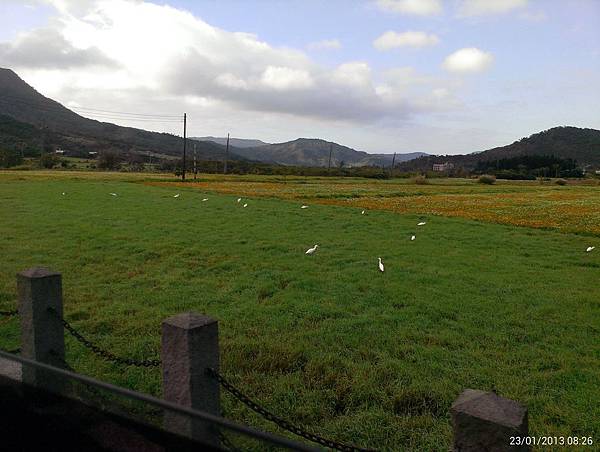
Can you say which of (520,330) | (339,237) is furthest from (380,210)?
(520,330)

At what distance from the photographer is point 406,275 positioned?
9680mm

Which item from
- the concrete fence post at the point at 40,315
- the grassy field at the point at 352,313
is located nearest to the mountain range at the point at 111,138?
the grassy field at the point at 352,313

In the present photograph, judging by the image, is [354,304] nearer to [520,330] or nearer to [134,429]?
[520,330]

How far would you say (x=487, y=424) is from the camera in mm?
2166

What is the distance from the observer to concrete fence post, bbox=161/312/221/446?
302 cm

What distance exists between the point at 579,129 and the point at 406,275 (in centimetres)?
16485

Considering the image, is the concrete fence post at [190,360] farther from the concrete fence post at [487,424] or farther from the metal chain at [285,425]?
the concrete fence post at [487,424]

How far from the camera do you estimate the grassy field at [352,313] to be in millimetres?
4445

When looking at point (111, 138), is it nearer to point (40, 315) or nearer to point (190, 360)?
point (40, 315)

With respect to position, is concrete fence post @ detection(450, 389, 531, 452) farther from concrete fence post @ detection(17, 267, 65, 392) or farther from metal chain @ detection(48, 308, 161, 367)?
concrete fence post @ detection(17, 267, 65, 392)

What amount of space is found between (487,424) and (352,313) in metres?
4.97

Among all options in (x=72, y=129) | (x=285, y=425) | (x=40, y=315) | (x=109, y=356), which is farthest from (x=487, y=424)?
(x=72, y=129)

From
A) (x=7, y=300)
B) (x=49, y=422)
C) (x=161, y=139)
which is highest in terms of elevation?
(x=161, y=139)

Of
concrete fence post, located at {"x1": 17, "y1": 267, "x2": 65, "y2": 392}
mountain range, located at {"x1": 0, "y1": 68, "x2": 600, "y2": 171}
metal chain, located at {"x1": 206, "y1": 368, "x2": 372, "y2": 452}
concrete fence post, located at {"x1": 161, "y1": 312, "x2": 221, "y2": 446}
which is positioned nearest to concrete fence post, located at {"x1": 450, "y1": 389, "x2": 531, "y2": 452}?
metal chain, located at {"x1": 206, "y1": 368, "x2": 372, "y2": 452}
